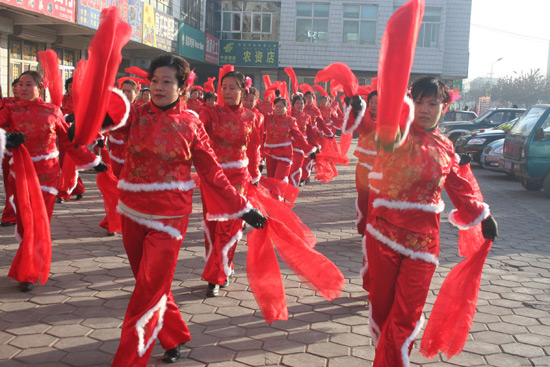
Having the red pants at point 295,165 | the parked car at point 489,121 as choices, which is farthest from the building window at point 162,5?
the red pants at point 295,165

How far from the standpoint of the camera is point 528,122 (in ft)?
40.1

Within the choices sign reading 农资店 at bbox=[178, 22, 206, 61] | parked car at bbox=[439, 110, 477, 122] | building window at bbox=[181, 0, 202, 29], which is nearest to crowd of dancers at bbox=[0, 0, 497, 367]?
sign reading 农资店 at bbox=[178, 22, 206, 61]

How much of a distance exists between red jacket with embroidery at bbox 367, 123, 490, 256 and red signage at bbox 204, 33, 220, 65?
24.0 m

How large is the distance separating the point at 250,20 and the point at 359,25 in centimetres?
589

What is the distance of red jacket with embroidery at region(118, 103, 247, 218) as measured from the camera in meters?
3.29

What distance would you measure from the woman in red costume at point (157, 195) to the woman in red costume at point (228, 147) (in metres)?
1.52

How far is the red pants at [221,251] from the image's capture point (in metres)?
4.91

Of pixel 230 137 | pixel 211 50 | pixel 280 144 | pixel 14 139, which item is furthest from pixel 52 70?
pixel 211 50

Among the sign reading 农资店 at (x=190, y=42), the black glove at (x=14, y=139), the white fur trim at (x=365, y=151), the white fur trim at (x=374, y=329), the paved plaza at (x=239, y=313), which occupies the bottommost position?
the paved plaza at (x=239, y=313)

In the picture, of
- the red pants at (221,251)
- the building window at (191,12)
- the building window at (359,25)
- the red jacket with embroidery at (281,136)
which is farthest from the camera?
the building window at (359,25)

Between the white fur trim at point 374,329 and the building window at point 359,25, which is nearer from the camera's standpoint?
the white fur trim at point 374,329

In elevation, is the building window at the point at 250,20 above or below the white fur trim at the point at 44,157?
above

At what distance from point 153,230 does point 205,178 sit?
0.46 m

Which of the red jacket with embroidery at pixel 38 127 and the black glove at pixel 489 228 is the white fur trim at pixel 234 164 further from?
the black glove at pixel 489 228
